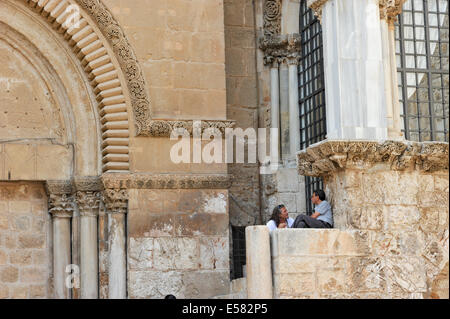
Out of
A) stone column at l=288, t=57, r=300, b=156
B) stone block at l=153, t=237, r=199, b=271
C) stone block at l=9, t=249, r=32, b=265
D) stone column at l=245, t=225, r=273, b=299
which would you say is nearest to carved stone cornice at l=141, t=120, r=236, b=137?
stone block at l=153, t=237, r=199, b=271

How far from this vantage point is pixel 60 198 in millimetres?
13094

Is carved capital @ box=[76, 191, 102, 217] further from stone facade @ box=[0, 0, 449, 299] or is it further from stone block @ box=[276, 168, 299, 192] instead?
stone block @ box=[276, 168, 299, 192]

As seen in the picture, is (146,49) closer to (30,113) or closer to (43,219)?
(30,113)

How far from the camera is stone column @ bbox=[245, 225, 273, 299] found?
995 centimetres

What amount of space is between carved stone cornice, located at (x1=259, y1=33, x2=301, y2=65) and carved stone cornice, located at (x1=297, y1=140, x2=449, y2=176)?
179 inches

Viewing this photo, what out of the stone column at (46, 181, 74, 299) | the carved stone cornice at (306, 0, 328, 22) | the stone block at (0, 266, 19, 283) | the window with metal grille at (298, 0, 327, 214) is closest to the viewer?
the carved stone cornice at (306, 0, 328, 22)

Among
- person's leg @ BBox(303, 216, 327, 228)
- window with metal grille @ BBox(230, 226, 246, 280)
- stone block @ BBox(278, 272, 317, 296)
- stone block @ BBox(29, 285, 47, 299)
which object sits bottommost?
stone block @ BBox(29, 285, 47, 299)

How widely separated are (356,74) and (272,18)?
4484mm

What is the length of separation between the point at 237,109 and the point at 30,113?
3.31 meters

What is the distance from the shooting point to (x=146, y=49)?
13.1m

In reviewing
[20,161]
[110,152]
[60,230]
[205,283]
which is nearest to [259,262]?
[205,283]

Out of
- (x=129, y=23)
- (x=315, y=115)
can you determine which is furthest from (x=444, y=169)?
(x=129, y=23)

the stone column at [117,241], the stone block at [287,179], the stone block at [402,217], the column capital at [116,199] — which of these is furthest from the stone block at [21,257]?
the stone block at [402,217]

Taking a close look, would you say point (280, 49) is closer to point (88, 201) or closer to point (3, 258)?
point (88, 201)
